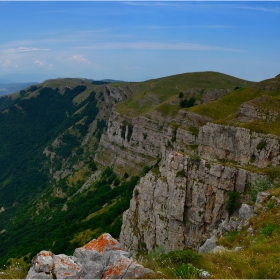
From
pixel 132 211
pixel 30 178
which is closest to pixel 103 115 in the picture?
pixel 30 178

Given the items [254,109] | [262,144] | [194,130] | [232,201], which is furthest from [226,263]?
[194,130]

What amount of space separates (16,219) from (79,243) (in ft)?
190

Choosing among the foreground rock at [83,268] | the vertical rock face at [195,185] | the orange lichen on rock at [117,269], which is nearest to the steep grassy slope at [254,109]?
the vertical rock face at [195,185]

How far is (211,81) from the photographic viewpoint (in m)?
115

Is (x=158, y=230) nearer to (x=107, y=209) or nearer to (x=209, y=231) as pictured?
(x=209, y=231)

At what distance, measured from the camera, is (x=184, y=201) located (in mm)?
35281

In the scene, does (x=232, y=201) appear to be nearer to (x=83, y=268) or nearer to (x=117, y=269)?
(x=117, y=269)

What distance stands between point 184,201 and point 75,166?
8888 cm

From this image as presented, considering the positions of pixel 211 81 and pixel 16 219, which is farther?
pixel 211 81

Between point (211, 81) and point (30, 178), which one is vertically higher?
point (211, 81)

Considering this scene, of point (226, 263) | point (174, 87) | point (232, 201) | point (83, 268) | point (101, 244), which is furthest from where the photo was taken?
point (174, 87)

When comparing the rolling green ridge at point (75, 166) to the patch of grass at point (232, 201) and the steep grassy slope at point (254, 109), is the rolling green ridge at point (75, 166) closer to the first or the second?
the steep grassy slope at point (254, 109)

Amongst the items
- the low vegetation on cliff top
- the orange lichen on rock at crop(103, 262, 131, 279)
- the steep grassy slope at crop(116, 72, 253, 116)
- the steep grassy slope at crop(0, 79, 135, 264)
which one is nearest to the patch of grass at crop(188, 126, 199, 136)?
the steep grassy slope at crop(0, 79, 135, 264)

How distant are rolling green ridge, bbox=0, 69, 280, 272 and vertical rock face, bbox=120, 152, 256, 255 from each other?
342 inches
